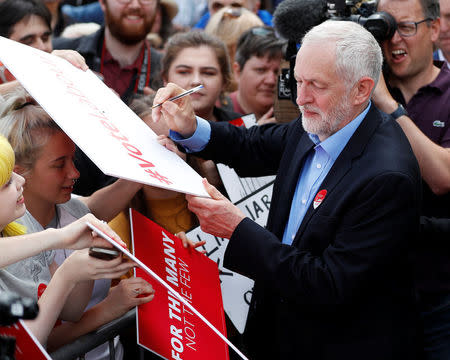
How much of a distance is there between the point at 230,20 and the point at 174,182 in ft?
10.2

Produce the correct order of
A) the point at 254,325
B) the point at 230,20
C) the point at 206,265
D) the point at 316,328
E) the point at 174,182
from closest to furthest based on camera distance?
1. the point at 174,182
2. the point at 316,328
3. the point at 206,265
4. the point at 254,325
5. the point at 230,20

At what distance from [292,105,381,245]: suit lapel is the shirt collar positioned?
0.02m

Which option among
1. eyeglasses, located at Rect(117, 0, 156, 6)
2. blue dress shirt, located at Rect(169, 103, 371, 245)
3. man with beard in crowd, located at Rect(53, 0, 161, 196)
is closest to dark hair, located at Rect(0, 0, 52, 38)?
man with beard in crowd, located at Rect(53, 0, 161, 196)

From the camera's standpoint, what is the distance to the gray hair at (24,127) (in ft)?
6.73

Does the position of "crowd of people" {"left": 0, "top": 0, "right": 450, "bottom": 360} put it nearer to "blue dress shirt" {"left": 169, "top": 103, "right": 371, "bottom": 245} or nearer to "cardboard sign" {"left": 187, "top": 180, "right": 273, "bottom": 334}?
"blue dress shirt" {"left": 169, "top": 103, "right": 371, "bottom": 245}

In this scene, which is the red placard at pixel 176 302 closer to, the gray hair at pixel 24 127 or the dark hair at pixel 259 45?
the gray hair at pixel 24 127

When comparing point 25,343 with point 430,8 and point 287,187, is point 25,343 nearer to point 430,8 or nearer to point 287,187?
point 287,187

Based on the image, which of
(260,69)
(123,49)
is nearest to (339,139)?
(260,69)

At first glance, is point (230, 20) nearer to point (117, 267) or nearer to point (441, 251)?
point (441, 251)

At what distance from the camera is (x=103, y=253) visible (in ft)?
5.23

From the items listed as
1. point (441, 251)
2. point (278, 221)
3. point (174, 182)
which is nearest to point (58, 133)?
point (174, 182)

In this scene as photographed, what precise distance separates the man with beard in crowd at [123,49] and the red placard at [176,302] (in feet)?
6.88

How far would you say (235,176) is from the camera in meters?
2.85

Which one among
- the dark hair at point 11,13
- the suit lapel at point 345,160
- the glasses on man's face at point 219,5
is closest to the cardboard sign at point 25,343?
the suit lapel at point 345,160
